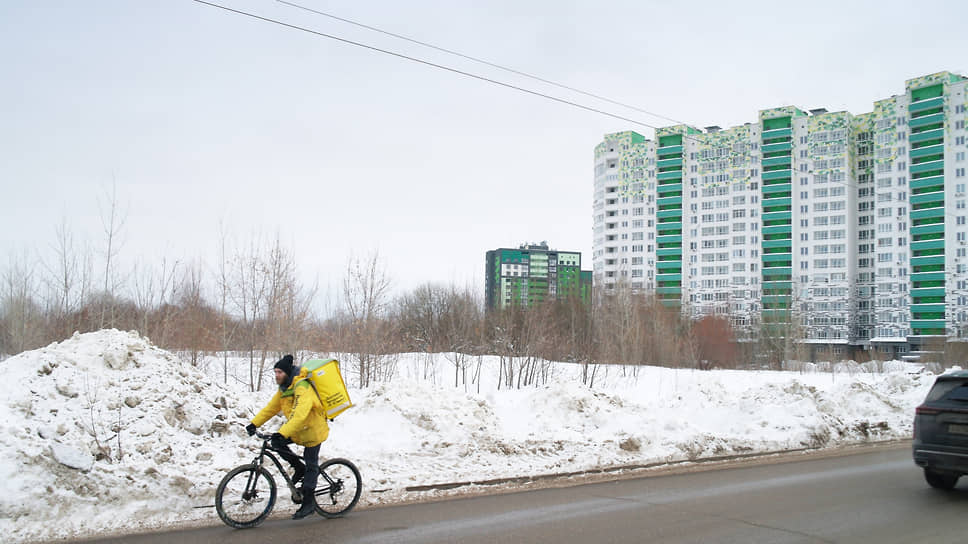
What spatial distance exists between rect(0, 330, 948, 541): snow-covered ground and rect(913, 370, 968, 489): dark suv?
167 inches

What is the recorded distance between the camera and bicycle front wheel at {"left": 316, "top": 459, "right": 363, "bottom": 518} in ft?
25.8

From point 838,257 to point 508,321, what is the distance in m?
86.4

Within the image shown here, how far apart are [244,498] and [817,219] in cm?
10747

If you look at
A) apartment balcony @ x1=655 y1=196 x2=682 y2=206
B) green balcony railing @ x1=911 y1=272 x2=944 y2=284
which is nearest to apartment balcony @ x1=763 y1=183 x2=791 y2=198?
apartment balcony @ x1=655 y1=196 x2=682 y2=206

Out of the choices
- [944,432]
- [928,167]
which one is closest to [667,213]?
[928,167]

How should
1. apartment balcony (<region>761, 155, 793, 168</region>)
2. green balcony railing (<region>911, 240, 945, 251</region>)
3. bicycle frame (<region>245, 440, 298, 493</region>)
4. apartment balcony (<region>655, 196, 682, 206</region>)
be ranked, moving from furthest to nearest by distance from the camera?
apartment balcony (<region>655, 196, 682, 206</region>) → apartment balcony (<region>761, 155, 793, 168</region>) → green balcony railing (<region>911, 240, 945, 251</region>) → bicycle frame (<region>245, 440, 298, 493</region>)

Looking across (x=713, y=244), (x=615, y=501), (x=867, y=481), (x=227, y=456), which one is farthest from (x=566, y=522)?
(x=713, y=244)

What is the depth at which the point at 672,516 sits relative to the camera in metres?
8.02

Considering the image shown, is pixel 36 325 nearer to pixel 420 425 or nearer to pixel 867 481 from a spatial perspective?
pixel 420 425

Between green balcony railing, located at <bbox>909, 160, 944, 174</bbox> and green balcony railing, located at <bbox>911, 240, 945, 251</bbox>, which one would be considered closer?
green balcony railing, located at <bbox>909, 160, 944, 174</bbox>

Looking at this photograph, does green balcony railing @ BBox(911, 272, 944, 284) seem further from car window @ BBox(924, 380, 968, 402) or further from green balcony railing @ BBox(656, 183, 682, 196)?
car window @ BBox(924, 380, 968, 402)

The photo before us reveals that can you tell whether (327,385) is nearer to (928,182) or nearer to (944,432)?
(944,432)

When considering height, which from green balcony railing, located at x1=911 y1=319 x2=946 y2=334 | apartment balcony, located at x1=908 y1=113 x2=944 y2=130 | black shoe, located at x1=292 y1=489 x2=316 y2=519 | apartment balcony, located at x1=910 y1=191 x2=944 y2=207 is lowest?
black shoe, located at x1=292 y1=489 x2=316 y2=519

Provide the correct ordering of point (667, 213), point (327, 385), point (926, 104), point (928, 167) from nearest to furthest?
point (327, 385) < point (926, 104) < point (928, 167) < point (667, 213)
